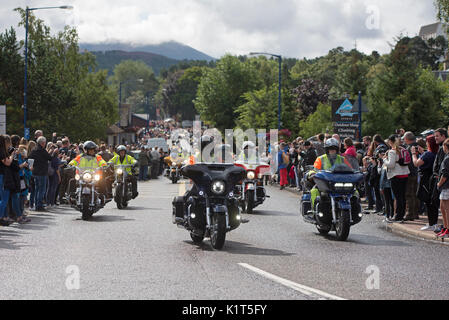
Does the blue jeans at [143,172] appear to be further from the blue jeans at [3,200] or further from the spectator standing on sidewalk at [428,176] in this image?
the spectator standing on sidewalk at [428,176]

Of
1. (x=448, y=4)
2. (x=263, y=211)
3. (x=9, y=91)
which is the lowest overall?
(x=263, y=211)

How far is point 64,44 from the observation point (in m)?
65.5

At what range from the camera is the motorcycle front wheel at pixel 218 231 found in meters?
11.7

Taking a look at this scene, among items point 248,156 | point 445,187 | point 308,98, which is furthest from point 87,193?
point 308,98

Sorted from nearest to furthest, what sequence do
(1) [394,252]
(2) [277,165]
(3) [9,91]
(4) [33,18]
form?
1. (1) [394,252]
2. (2) [277,165]
3. (3) [9,91]
4. (4) [33,18]

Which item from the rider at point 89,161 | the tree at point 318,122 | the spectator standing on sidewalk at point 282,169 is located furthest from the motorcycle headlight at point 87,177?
the tree at point 318,122

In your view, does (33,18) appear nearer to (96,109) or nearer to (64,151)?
(96,109)

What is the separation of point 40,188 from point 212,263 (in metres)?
10.3

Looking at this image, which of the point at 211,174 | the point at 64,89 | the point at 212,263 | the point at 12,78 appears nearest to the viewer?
the point at 212,263

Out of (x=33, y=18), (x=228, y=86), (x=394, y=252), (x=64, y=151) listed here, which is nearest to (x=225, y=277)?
(x=394, y=252)

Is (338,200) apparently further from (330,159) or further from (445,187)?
(445,187)

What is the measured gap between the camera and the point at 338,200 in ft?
44.8

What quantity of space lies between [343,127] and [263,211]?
10208 millimetres

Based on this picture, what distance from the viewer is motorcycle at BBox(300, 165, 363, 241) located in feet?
43.8
